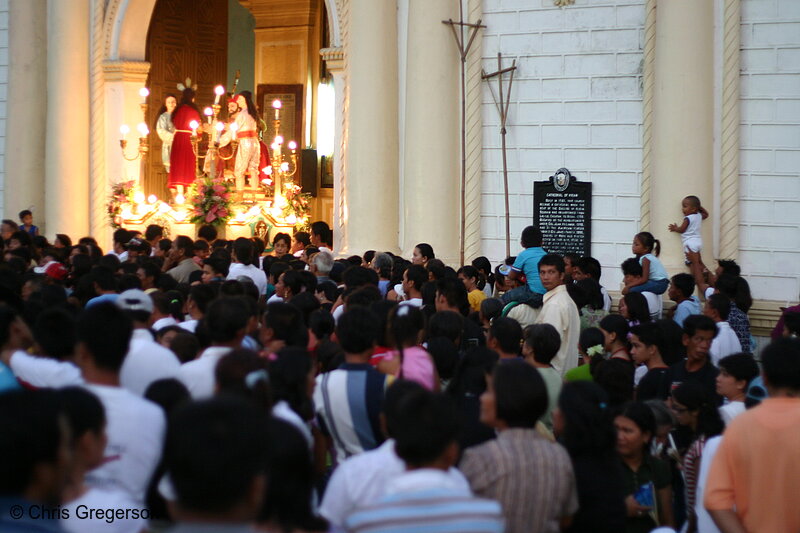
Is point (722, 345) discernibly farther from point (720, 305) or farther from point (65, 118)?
point (65, 118)

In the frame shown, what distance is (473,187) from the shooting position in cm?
1434

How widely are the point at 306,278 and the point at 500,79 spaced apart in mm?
Result: 5706

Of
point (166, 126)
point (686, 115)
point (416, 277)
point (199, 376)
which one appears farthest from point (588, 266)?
point (166, 126)

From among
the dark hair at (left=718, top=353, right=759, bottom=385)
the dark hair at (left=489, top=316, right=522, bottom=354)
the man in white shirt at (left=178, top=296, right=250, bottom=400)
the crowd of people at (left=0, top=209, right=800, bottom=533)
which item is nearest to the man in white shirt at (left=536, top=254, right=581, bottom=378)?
the crowd of people at (left=0, top=209, right=800, bottom=533)

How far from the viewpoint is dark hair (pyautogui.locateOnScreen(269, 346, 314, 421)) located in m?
5.01

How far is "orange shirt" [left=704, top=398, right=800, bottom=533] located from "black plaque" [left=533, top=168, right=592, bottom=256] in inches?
358

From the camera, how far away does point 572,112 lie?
13.8m

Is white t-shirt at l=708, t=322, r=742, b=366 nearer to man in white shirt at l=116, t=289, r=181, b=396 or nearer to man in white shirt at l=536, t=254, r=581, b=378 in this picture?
man in white shirt at l=536, t=254, r=581, b=378

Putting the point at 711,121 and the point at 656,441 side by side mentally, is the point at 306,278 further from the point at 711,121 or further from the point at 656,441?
the point at 711,121

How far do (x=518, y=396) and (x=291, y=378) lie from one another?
1107 mm

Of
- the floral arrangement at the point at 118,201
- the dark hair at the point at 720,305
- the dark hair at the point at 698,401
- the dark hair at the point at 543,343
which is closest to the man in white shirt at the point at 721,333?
the dark hair at the point at 720,305

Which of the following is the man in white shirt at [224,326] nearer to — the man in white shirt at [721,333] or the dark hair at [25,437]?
the dark hair at [25,437]

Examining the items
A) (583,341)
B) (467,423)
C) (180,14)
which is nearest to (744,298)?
(583,341)

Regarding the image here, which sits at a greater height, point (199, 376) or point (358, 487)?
point (199, 376)
